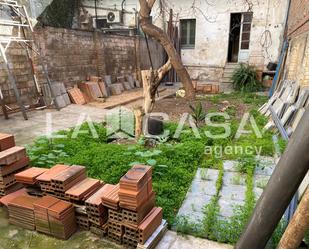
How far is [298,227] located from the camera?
1768 mm

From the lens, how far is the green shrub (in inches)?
442

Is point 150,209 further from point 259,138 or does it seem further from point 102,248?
point 259,138

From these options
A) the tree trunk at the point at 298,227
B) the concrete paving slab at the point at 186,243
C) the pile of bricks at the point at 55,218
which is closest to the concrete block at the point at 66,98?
the pile of bricks at the point at 55,218

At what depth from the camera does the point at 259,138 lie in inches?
196

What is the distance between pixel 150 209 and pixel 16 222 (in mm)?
1474

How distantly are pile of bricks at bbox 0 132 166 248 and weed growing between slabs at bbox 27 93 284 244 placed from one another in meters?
0.51

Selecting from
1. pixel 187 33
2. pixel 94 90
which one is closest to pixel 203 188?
pixel 94 90

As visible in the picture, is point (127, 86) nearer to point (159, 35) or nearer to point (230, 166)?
point (159, 35)

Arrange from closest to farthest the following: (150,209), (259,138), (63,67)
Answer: (150,209) → (259,138) → (63,67)

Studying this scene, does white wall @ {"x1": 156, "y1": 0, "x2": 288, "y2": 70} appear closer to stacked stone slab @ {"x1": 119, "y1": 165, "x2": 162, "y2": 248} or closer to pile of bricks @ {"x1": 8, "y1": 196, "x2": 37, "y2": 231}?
stacked stone slab @ {"x1": 119, "y1": 165, "x2": 162, "y2": 248}

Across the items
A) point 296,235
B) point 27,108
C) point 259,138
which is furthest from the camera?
point 27,108

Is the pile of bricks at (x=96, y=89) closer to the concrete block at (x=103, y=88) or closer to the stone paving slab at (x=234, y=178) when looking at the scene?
the concrete block at (x=103, y=88)

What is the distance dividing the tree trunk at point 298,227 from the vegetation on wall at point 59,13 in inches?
493

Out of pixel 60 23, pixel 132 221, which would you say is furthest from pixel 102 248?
pixel 60 23
